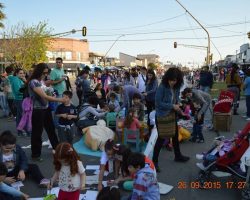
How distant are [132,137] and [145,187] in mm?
3569

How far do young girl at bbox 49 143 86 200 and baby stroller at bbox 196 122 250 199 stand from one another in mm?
1896

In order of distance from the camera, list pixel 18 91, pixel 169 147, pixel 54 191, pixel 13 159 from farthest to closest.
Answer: pixel 18 91, pixel 169 147, pixel 13 159, pixel 54 191

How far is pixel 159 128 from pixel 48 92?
7.25 feet

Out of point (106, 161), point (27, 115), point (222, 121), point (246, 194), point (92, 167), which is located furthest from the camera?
point (222, 121)

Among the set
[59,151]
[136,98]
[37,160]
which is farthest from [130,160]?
[136,98]

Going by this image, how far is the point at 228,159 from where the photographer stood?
181 inches

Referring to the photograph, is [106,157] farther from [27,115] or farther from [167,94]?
[27,115]

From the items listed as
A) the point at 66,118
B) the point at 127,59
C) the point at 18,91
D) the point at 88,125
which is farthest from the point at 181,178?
the point at 127,59

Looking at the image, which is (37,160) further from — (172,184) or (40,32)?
(40,32)

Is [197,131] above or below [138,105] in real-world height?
below

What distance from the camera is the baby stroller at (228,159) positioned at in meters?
4.55

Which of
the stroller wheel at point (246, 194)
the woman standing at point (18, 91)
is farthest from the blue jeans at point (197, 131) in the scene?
the woman standing at point (18, 91)

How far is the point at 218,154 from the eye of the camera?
4867 mm

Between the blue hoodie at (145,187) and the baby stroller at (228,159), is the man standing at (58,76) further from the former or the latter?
the blue hoodie at (145,187)
